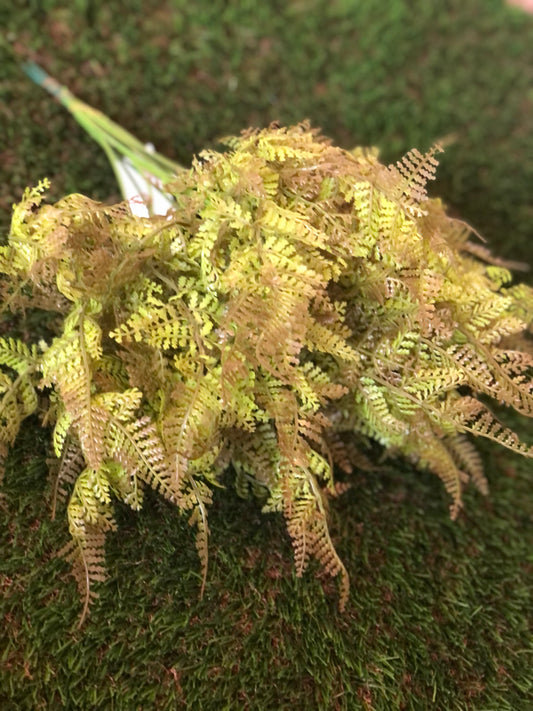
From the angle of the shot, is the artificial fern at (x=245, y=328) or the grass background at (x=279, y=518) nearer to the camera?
the artificial fern at (x=245, y=328)

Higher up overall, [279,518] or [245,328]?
[245,328]

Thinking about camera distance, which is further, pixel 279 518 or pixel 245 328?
pixel 279 518

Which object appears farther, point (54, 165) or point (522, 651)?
point (54, 165)

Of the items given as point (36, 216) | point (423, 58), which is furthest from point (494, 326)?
point (423, 58)

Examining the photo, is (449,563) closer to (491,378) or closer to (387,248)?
(491,378)
